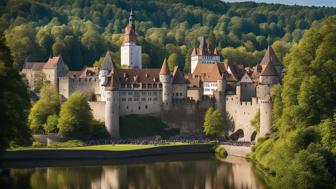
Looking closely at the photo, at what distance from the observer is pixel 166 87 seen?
305 feet

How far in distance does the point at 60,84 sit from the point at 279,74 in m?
27.2

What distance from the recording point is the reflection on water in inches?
2292

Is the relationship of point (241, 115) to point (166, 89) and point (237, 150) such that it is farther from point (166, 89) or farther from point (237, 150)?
point (237, 150)

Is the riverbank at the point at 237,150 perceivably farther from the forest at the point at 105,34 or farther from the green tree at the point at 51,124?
the forest at the point at 105,34

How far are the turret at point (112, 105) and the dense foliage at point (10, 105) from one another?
30.1 m

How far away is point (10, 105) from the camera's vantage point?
54.2m

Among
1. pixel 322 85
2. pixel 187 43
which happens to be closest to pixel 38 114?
pixel 322 85

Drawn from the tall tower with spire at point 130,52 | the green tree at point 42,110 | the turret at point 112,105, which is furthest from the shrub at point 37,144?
the tall tower with spire at point 130,52

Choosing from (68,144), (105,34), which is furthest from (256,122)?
(105,34)

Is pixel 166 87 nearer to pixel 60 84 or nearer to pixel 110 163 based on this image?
pixel 60 84

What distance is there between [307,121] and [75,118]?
31.2 m

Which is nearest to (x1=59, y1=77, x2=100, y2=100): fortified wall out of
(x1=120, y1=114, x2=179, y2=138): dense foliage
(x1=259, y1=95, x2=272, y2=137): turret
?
(x1=120, y1=114, x2=179, y2=138): dense foliage

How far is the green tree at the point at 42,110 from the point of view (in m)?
87.8

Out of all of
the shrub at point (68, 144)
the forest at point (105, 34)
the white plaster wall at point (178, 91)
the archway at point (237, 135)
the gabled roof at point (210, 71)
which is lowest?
the shrub at point (68, 144)
